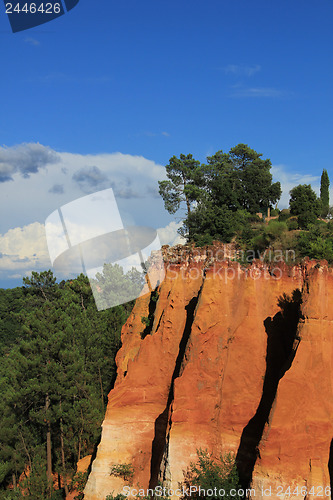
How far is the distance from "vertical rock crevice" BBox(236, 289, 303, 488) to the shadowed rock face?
3cm

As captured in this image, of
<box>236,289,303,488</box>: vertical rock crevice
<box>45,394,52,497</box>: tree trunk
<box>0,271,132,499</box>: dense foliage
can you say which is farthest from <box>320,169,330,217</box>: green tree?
<box>236,289,303,488</box>: vertical rock crevice

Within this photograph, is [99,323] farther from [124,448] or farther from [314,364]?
[314,364]

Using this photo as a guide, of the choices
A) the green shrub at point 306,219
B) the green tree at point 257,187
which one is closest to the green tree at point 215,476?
the green shrub at point 306,219

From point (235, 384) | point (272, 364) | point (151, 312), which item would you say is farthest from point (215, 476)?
point (151, 312)

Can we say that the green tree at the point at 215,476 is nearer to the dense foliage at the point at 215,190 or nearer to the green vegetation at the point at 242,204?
the green vegetation at the point at 242,204

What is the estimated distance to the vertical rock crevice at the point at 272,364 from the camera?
12789 mm

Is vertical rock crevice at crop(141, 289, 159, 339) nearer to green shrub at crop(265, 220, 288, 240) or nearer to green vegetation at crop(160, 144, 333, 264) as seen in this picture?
green vegetation at crop(160, 144, 333, 264)

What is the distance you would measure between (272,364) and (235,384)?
4.54ft

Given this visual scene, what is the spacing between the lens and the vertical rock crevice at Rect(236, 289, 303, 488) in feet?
42.0

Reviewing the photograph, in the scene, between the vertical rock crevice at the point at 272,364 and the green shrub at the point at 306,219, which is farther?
the green shrub at the point at 306,219

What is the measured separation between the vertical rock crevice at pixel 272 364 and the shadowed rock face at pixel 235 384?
0.03m

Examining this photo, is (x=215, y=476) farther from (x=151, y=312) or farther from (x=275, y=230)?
(x=275, y=230)

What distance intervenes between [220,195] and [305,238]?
1855 centimetres

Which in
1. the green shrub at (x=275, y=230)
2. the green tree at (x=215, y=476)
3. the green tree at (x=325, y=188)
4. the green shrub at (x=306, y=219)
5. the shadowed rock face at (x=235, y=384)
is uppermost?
the green tree at (x=325, y=188)
